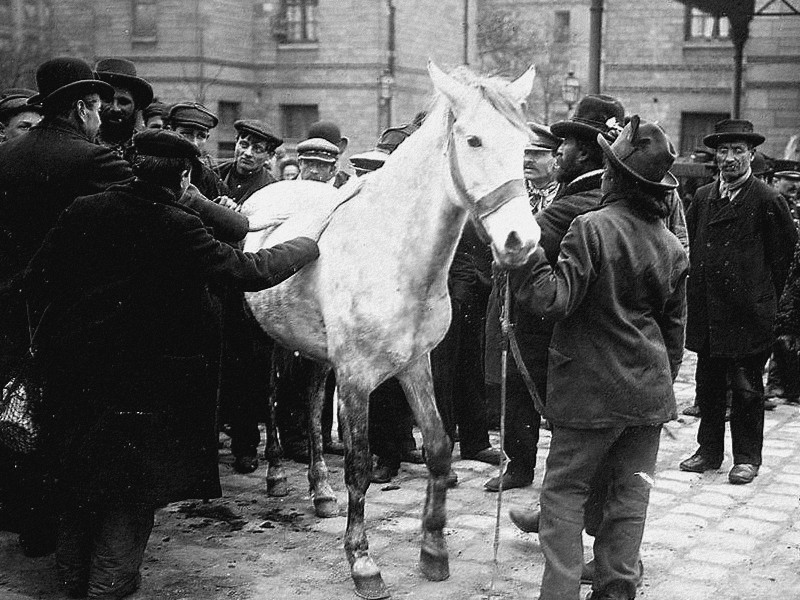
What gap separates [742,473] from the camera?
21.5ft

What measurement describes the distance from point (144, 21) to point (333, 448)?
30.1 m

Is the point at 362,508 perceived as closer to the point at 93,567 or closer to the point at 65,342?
the point at 93,567

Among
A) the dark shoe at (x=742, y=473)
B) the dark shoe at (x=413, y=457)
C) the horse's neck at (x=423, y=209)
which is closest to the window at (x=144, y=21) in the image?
the dark shoe at (x=413, y=457)

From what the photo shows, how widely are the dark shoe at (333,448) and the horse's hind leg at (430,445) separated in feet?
7.81

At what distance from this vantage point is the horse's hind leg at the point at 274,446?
6.24 m

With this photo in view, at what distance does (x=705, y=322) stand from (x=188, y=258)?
155 inches

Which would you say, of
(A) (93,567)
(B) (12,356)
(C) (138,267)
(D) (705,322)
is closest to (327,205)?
(C) (138,267)

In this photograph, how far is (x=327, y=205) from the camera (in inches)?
224

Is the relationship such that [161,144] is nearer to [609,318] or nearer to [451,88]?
[451,88]

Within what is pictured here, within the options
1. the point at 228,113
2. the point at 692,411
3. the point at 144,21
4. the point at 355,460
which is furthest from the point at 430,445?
the point at 144,21

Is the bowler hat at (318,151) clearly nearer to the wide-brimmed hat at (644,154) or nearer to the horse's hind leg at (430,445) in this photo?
the horse's hind leg at (430,445)

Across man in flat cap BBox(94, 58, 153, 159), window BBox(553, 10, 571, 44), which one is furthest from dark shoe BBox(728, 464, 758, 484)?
window BBox(553, 10, 571, 44)

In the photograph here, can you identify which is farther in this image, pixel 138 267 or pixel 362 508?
pixel 362 508

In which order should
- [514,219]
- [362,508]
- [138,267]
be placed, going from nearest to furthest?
[514,219] < [138,267] < [362,508]
